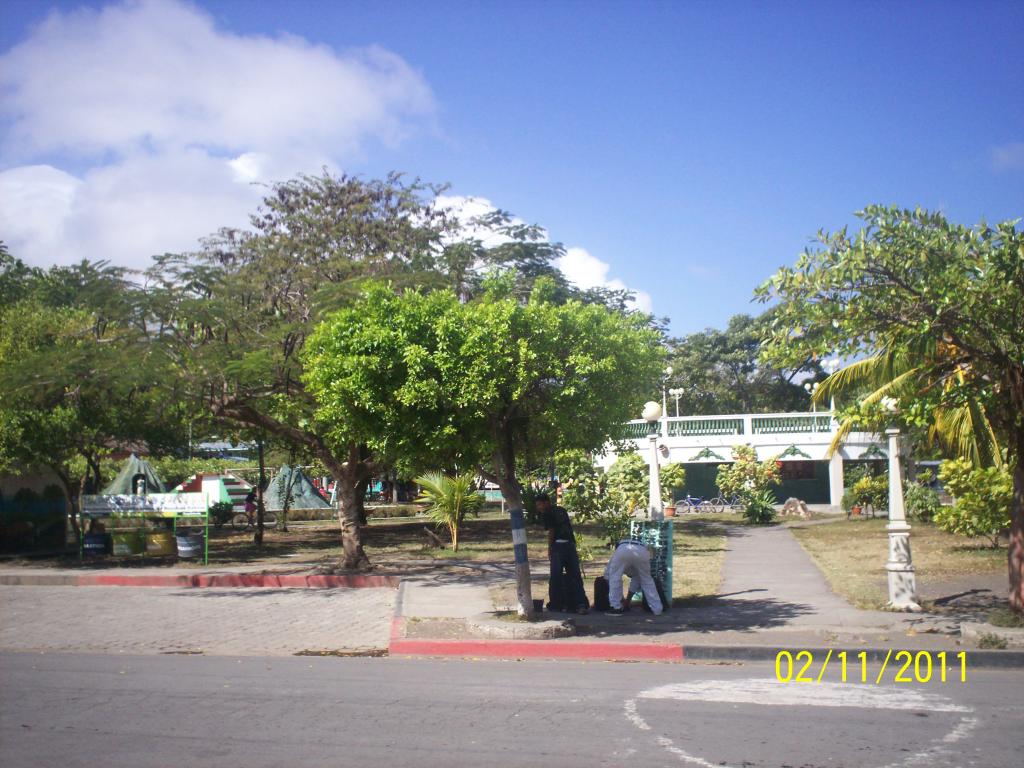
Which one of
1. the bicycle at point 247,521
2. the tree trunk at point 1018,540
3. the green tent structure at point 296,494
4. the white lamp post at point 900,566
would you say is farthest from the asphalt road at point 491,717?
the green tent structure at point 296,494

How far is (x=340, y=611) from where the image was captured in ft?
46.2

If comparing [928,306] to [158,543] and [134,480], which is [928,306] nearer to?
[158,543]

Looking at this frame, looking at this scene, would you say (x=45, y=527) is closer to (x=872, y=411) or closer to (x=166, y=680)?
(x=166, y=680)

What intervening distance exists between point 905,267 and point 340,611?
9.37m

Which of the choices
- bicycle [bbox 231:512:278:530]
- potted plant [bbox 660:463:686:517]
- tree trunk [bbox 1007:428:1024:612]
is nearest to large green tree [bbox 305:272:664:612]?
tree trunk [bbox 1007:428:1024:612]

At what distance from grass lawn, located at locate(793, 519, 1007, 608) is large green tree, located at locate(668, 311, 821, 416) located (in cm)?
2829

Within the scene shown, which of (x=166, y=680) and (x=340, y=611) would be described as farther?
(x=340, y=611)

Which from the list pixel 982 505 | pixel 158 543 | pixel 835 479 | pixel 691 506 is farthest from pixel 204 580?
pixel 835 479

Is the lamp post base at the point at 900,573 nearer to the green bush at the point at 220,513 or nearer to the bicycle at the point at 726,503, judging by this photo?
the green bush at the point at 220,513

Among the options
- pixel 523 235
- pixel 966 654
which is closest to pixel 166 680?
pixel 966 654

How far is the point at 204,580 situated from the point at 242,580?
74cm

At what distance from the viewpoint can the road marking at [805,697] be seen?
720cm

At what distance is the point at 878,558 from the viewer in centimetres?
1900

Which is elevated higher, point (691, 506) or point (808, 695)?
point (691, 506)
